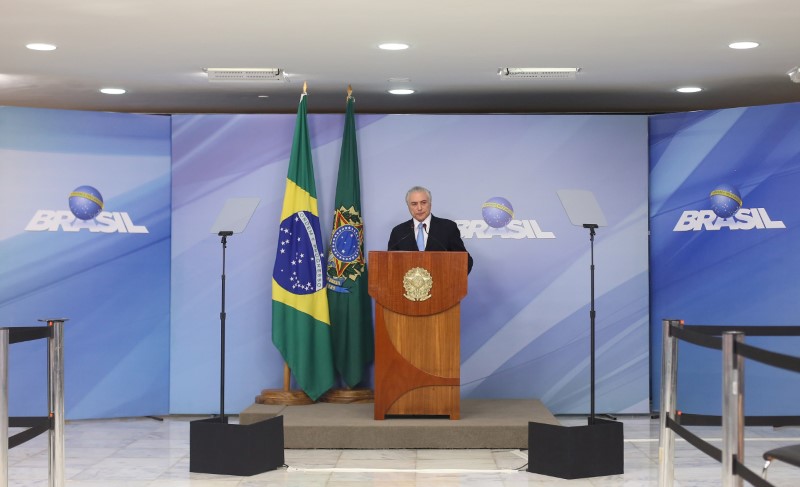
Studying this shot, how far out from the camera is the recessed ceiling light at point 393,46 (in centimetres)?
664

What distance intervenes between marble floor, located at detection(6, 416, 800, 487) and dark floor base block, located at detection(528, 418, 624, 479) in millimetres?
61

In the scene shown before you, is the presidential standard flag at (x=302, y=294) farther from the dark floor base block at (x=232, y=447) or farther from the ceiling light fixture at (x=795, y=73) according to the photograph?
the ceiling light fixture at (x=795, y=73)

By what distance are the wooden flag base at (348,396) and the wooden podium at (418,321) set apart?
1.07 m

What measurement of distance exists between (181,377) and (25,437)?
14.0ft

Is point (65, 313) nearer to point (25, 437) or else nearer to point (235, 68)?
point (235, 68)

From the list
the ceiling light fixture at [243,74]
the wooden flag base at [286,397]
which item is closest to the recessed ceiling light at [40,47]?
the ceiling light fixture at [243,74]

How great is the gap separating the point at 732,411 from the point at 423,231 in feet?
14.3

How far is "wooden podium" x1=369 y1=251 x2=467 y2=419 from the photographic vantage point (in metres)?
7.00

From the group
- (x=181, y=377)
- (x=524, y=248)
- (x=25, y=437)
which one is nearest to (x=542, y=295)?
(x=524, y=248)

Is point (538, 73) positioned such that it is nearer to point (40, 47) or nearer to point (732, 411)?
point (40, 47)

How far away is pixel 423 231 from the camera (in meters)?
7.83

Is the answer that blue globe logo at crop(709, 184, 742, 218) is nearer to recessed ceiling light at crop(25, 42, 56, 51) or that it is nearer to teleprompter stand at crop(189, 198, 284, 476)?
teleprompter stand at crop(189, 198, 284, 476)

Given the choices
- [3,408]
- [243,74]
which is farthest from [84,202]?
[3,408]

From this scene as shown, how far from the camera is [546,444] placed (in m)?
6.26
